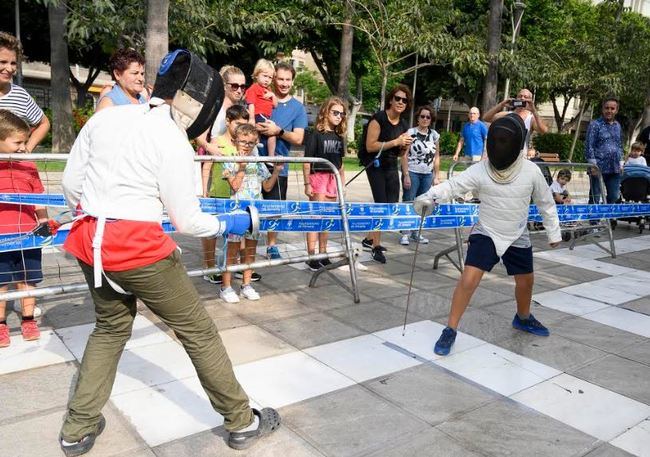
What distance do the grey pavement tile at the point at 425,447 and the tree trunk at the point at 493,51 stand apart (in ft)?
40.0

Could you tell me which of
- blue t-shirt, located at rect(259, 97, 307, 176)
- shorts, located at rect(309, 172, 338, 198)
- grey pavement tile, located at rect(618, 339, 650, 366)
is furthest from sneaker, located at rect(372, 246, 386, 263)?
grey pavement tile, located at rect(618, 339, 650, 366)

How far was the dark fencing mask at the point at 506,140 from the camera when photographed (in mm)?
3668

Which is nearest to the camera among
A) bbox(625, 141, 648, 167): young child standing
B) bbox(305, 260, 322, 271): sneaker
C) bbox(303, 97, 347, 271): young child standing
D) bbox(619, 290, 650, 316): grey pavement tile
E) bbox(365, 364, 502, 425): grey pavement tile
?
bbox(365, 364, 502, 425): grey pavement tile

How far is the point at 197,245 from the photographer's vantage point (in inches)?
265

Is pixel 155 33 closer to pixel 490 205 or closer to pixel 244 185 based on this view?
pixel 244 185

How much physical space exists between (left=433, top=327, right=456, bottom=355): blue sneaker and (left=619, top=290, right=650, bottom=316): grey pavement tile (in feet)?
7.43

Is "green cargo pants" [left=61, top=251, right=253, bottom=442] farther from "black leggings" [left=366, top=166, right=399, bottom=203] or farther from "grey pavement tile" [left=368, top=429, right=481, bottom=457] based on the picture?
"black leggings" [left=366, top=166, right=399, bottom=203]

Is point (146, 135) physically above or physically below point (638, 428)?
above

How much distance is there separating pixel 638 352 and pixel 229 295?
318 cm

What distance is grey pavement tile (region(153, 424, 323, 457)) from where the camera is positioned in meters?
2.61

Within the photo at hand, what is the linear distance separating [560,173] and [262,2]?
13409 mm

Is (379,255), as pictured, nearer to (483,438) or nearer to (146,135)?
(483,438)

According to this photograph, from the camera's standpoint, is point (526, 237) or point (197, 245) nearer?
point (526, 237)

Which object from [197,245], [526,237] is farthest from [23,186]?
[526,237]
